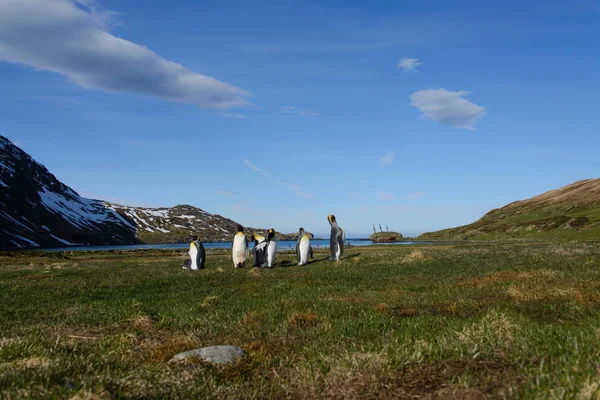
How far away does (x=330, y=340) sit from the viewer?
27.3 feet

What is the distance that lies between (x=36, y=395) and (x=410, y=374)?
166 inches

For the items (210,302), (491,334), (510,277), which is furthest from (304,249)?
(491,334)

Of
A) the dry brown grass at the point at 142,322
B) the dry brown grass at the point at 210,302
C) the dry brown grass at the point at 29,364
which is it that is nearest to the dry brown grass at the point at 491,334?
the dry brown grass at the point at 29,364

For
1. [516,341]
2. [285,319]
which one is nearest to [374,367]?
[516,341]

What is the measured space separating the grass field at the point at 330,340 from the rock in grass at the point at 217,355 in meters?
0.19

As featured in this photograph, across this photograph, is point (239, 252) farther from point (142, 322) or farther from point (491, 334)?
point (491, 334)

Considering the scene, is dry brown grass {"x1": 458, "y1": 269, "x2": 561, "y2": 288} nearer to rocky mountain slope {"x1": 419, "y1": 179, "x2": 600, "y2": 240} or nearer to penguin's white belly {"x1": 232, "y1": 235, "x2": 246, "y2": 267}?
penguin's white belly {"x1": 232, "y1": 235, "x2": 246, "y2": 267}

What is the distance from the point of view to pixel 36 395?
504cm

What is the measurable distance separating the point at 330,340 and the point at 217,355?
2.11 metres

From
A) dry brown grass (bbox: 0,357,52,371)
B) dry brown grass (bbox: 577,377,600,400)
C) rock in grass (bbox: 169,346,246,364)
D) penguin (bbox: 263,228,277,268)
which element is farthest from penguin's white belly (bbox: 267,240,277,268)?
dry brown grass (bbox: 577,377,600,400)

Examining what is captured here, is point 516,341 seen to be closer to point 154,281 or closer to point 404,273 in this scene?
point 404,273

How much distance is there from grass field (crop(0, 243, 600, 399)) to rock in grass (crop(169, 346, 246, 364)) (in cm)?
19

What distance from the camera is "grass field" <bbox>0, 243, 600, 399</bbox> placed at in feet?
17.9

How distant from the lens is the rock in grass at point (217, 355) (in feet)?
23.3
